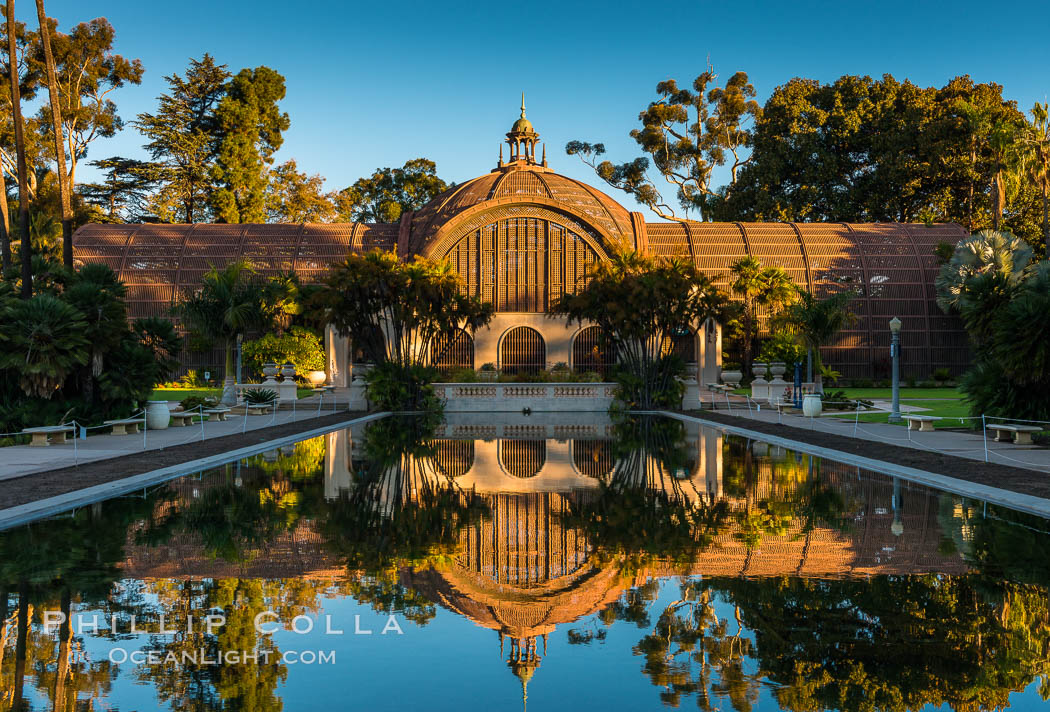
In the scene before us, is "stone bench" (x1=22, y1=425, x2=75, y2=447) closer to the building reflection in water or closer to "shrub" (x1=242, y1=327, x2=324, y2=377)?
the building reflection in water

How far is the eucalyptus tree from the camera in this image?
32219 millimetres

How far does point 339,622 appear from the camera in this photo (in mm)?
7066

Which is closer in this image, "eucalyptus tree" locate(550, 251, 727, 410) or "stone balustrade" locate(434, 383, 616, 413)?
"eucalyptus tree" locate(550, 251, 727, 410)

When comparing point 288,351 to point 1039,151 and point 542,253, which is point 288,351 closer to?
point 542,253

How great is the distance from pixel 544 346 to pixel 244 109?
108ft

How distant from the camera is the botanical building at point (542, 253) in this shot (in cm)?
4769

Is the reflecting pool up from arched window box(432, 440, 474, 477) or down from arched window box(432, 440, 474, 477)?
up

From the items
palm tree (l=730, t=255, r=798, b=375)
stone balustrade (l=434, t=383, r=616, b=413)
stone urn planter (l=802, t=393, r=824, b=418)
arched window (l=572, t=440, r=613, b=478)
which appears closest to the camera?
arched window (l=572, t=440, r=613, b=478)

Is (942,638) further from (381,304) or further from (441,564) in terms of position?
(381,304)

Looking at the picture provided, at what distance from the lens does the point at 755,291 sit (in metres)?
49.5

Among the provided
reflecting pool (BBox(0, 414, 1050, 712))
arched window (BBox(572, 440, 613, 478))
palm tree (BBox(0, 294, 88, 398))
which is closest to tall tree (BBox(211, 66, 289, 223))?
palm tree (BBox(0, 294, 88, 398))

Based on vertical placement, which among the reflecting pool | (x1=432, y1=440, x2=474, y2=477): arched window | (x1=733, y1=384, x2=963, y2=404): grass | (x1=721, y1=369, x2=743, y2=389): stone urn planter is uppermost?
(x1=721, y1=369, x2=743, y2=389): stone urn planter

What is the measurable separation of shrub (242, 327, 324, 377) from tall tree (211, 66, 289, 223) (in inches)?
824

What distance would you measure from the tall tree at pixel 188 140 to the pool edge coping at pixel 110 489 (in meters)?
50.6
